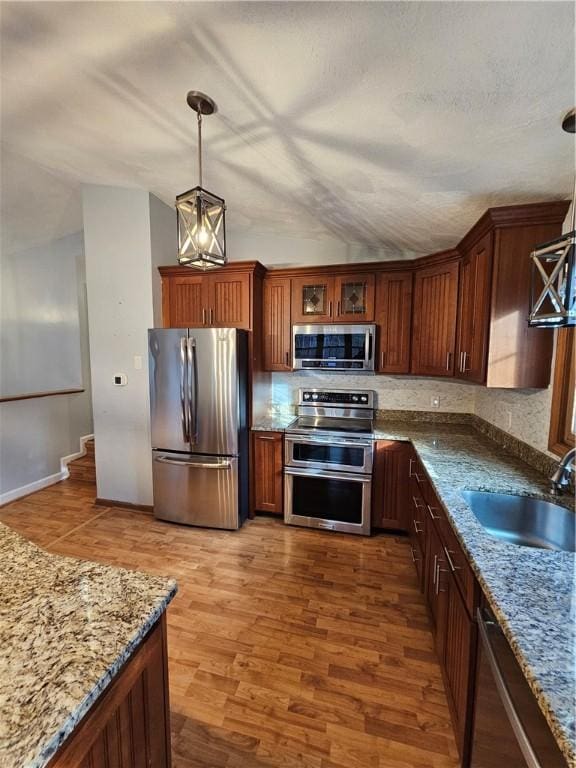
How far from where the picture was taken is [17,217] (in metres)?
3.45

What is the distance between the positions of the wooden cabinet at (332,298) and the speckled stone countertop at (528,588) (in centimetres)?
162

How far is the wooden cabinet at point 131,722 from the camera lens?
0.68 meters

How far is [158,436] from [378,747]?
8.34 ft

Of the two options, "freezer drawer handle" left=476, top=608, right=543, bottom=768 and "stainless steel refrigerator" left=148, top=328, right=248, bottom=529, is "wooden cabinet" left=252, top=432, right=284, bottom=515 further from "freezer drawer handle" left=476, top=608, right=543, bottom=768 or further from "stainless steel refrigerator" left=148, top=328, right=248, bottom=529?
"freezer drawer handle" left=476, top=608, right=543, bottom=768

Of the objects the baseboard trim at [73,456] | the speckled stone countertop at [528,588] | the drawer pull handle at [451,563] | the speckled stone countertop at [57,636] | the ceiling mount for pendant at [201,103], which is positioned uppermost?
the ceiling mount for pendant at [201,103]

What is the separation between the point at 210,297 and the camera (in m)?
3.21

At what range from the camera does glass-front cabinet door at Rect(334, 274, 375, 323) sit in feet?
10.1

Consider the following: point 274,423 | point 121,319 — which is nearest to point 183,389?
point 274,423

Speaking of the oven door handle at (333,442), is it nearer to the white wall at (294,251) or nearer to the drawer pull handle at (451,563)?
the drawer pull handle at (451,563)

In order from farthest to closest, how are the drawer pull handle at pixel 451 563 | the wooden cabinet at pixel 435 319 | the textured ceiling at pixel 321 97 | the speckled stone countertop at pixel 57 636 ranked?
1. the wooden cabinet at pixel 435 319
2. the drawer pull handle at pixel 451 563
3. the textured ceiling at pixel 321 97
4. the speckled stone countertop at pixel 57 636

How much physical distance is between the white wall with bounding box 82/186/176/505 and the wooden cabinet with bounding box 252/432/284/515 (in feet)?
3.56

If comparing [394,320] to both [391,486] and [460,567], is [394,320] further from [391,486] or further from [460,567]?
[460,567]

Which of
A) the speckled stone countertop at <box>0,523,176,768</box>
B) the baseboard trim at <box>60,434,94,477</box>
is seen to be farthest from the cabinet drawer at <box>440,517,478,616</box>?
the baseboard trim at <box>60,434,94,477</box>

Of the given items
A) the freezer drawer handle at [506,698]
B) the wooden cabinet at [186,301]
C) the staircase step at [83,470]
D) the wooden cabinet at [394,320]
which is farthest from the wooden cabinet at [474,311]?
the staircase step at [83,470]
